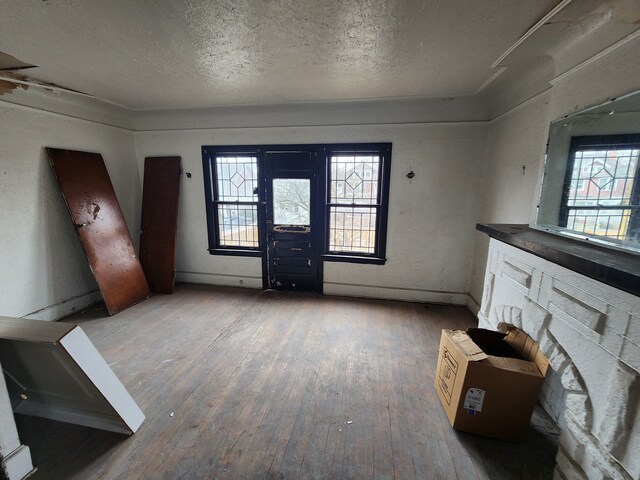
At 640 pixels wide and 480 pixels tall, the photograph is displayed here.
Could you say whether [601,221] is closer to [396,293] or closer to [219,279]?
[396,293]

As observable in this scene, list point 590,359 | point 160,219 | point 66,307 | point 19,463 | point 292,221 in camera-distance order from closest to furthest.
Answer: point 590,359 → point 19,463 → point 66,307 → point 292,221 → point 160,219

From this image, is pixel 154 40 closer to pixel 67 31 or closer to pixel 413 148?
pixel 67 31

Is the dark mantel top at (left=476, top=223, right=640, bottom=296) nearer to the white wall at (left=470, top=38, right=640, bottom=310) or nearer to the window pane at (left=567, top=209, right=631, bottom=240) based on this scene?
the window pane at (left=567, top=209, right=631, bottom=240)

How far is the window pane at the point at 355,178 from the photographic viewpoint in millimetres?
3412

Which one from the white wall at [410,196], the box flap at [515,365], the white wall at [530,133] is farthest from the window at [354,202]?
the box flap at [515,365]

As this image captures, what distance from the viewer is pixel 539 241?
1508mm

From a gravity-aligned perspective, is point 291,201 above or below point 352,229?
above

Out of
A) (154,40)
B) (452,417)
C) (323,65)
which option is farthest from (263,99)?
(452,417)

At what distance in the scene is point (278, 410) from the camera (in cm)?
181

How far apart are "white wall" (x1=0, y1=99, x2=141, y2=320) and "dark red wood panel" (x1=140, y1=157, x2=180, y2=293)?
2.05 ft

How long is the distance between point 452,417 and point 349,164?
2.80 metres

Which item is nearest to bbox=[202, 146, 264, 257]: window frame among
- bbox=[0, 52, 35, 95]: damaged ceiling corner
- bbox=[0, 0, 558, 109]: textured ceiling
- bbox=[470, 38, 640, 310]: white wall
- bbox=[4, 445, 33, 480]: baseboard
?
bbox=[0, 0, 558, 109]: textured ceiling

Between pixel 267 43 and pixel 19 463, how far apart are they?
2.85 metres

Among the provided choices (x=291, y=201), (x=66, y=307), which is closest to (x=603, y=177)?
(x=291, y=201)
